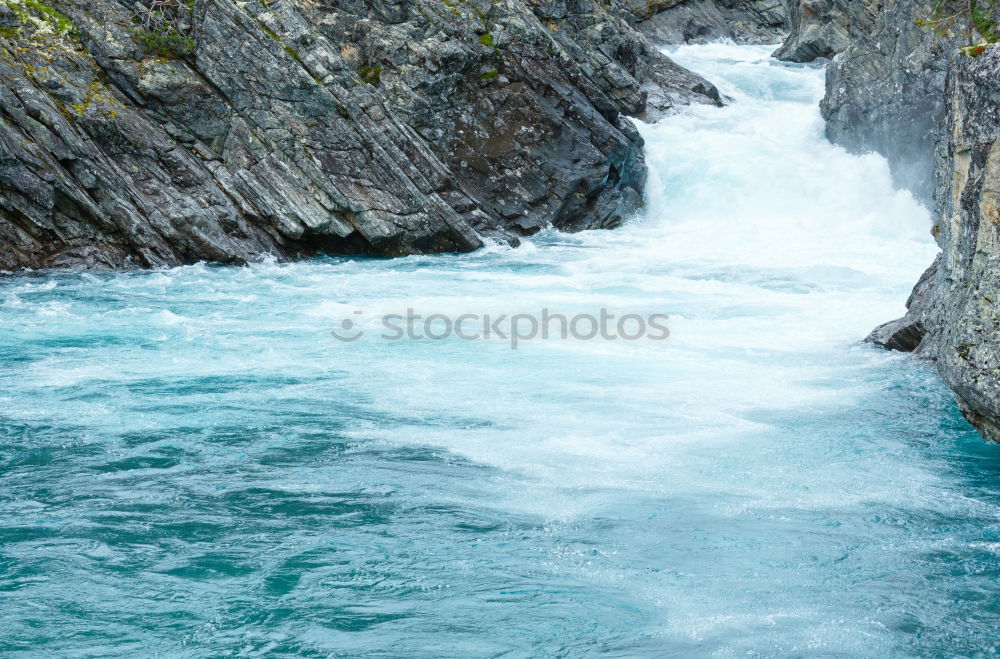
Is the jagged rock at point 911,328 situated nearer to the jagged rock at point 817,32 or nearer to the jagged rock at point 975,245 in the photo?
the jagged rock at point 975,245

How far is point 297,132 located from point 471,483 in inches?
526

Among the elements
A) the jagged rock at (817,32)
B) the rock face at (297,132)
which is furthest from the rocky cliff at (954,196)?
the jagged rock at (817,32)

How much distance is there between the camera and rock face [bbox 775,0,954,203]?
24.5 m

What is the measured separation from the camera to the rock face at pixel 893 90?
24.5 metres

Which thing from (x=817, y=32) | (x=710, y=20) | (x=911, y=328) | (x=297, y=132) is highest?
(x=710, y=20)

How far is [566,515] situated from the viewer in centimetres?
735

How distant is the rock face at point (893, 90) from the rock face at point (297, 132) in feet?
24.4

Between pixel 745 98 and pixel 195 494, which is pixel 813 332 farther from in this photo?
pixel 745 98

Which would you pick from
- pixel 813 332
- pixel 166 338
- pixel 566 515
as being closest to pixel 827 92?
pixel 813 332

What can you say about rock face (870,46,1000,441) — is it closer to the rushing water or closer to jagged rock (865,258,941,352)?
the rushing water

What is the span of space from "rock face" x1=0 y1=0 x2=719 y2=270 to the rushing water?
1863 mm

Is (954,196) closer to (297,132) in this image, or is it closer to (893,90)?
(297,132)

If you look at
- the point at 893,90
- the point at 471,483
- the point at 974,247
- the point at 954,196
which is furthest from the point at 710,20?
the point at 471,483

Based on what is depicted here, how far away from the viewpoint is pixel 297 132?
19438 millimetres
